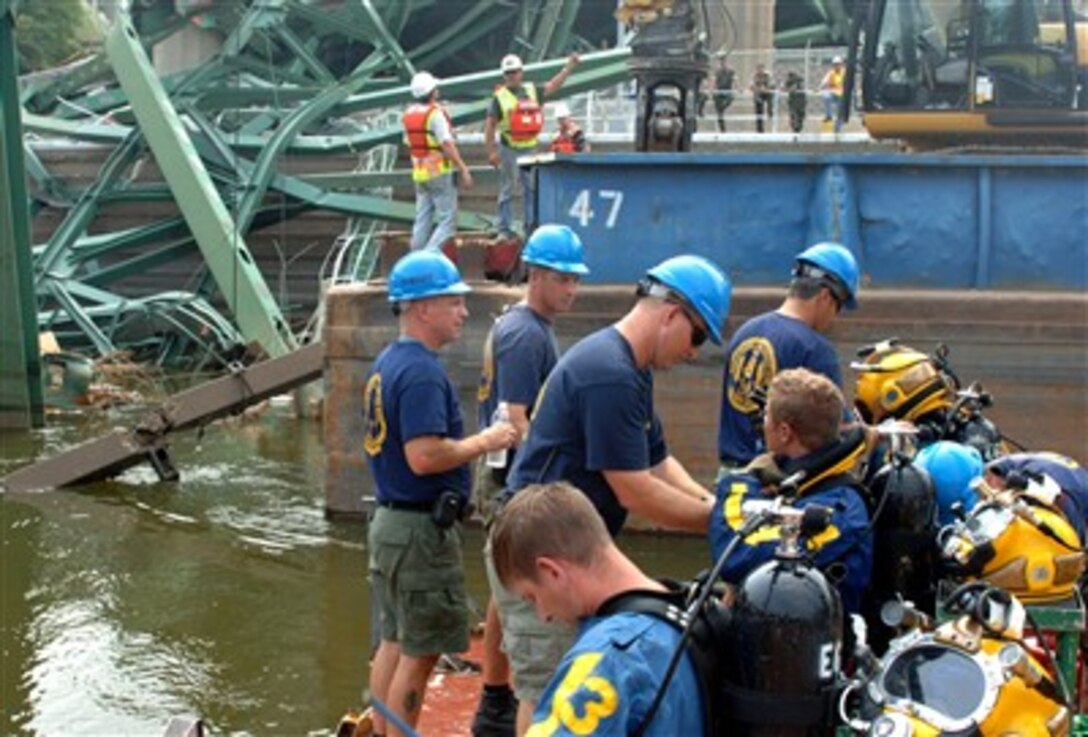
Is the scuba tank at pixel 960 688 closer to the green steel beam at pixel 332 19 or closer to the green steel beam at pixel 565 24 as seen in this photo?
the green steel beam at pixel 332 19

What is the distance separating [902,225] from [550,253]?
5454 millimetres

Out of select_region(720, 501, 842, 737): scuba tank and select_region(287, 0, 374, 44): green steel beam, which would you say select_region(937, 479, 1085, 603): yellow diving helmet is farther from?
select_region(287, 0, 374, 44): green steel beam

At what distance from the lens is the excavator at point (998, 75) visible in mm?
12766

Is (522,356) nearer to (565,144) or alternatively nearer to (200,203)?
(565,144)

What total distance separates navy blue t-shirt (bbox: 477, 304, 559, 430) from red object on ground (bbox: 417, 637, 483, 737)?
3.69ft

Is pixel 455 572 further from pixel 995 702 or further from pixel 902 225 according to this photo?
pixel 902 225

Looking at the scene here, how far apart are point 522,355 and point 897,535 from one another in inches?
73.3

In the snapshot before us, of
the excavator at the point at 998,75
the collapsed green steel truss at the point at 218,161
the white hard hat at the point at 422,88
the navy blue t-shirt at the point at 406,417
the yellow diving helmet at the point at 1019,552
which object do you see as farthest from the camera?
the collapsed green steel truss at the point at 218,161

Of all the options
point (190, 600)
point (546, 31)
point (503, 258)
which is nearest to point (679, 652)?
point (190, 600)

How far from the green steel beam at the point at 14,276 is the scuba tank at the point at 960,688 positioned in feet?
45.5

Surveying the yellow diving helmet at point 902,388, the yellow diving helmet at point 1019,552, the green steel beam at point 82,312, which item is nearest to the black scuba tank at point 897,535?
the yellow diving helmet at point 1019,552

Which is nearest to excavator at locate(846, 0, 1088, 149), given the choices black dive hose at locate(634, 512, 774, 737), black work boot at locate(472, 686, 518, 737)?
black work boot at locate(472, 686, 518, 737)

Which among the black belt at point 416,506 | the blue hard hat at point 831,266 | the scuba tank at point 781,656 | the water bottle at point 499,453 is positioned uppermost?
the blue hard hat at point 831,266

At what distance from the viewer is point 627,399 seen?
438 cm
